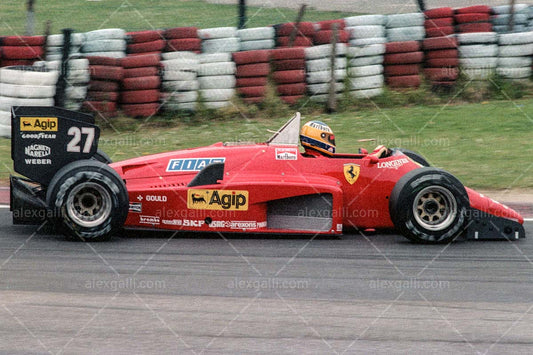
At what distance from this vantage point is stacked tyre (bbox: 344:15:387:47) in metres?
14.1

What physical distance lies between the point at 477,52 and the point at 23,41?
7.69m

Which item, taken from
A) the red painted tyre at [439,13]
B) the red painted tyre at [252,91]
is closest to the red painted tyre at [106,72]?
the red painted tyre at [252,91]

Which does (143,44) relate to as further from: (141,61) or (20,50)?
(20,50)

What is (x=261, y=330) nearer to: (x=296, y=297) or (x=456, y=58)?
(x=296, y=297)

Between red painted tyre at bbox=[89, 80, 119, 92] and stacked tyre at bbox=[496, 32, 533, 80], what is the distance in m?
6.74

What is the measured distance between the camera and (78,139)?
7336 mm

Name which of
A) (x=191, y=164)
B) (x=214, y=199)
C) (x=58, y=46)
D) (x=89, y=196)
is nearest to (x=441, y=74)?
(x=58, y=46)

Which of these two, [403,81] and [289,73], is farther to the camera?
[403,81]

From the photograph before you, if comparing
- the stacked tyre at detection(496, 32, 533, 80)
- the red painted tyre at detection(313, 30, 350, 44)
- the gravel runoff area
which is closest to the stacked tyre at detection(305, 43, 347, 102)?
the red painted tyre at detection(313, 30, 350, 44)

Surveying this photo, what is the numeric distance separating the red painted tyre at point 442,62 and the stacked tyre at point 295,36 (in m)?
2.15

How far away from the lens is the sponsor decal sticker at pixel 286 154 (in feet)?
25.0

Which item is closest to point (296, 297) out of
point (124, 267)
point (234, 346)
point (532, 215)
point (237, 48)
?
point (234, 346)

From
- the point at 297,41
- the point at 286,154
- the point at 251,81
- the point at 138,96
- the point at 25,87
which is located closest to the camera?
the point at 286,154

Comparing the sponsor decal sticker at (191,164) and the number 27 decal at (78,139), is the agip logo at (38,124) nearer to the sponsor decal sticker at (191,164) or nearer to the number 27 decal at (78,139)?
the number 27 decal at (78,139)
